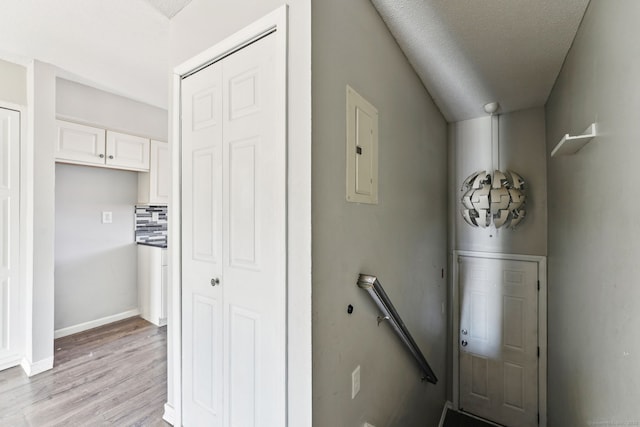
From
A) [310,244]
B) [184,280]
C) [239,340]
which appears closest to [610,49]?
[310,244]

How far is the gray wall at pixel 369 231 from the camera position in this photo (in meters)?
1.06

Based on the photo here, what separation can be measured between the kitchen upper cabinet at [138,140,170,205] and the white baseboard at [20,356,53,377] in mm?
1775

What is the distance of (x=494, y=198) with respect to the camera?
2221 mm

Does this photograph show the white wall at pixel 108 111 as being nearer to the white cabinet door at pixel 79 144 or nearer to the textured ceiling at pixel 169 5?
the white cabinet door at pixel 79 144

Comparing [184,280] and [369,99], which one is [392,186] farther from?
[184,280]

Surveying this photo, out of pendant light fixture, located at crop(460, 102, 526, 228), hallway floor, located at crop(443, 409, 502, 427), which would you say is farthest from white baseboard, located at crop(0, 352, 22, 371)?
pendant light fixture, located at crop(460, 102, 526, 228)

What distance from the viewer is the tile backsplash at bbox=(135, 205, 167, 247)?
3633 mm

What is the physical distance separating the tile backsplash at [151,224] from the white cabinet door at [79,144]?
871 millimetres

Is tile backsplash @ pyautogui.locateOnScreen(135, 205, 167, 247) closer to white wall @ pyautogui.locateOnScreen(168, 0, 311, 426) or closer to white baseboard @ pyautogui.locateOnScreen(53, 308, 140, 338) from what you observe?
white baseboard @ pyautogui.locateOnScreen(53, 308, 140, 338)

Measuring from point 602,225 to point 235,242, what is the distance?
63.9 inches

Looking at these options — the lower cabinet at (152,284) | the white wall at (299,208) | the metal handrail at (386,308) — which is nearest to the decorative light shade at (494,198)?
the metal handrail at (386,308)

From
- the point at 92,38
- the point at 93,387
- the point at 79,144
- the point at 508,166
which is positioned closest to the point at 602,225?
the point at 508,166

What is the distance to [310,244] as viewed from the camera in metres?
1.01

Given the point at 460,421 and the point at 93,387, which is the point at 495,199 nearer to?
the point at 460,421
